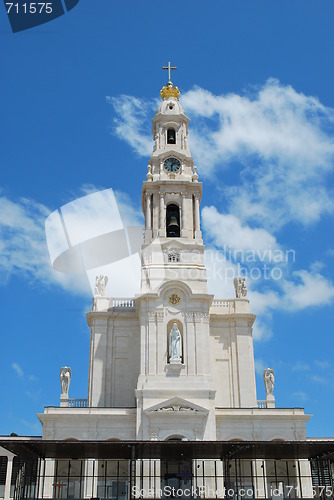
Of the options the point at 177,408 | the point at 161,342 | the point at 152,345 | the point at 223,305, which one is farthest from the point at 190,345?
the point at 223,305

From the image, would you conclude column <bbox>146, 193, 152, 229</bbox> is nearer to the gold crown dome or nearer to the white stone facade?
the white stone facade

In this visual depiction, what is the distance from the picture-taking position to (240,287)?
5794 centimetres

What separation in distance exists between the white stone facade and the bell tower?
0.10 m

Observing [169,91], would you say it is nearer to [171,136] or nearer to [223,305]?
[171,136]

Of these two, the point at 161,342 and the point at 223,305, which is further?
the point at 223,305

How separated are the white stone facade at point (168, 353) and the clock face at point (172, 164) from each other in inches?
4.2

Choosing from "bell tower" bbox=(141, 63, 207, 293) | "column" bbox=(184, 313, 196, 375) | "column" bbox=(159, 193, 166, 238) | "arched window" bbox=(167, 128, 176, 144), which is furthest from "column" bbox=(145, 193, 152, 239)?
"column" bbox=(184, 313, 196, 375)

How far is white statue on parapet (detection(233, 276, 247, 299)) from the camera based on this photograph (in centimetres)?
5750

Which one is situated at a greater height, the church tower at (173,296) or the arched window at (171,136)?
the arched window at (171,136)

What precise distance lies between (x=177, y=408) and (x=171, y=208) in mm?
20737

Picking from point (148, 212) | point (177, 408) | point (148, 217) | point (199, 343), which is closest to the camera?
point (177, 408)

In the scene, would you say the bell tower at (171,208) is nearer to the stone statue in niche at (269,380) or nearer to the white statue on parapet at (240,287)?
the white statue on parapet at (240,287)

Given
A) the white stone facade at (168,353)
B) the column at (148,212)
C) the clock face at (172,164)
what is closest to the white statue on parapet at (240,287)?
the white stone facade at (168,353)

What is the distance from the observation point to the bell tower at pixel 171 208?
5544cm
